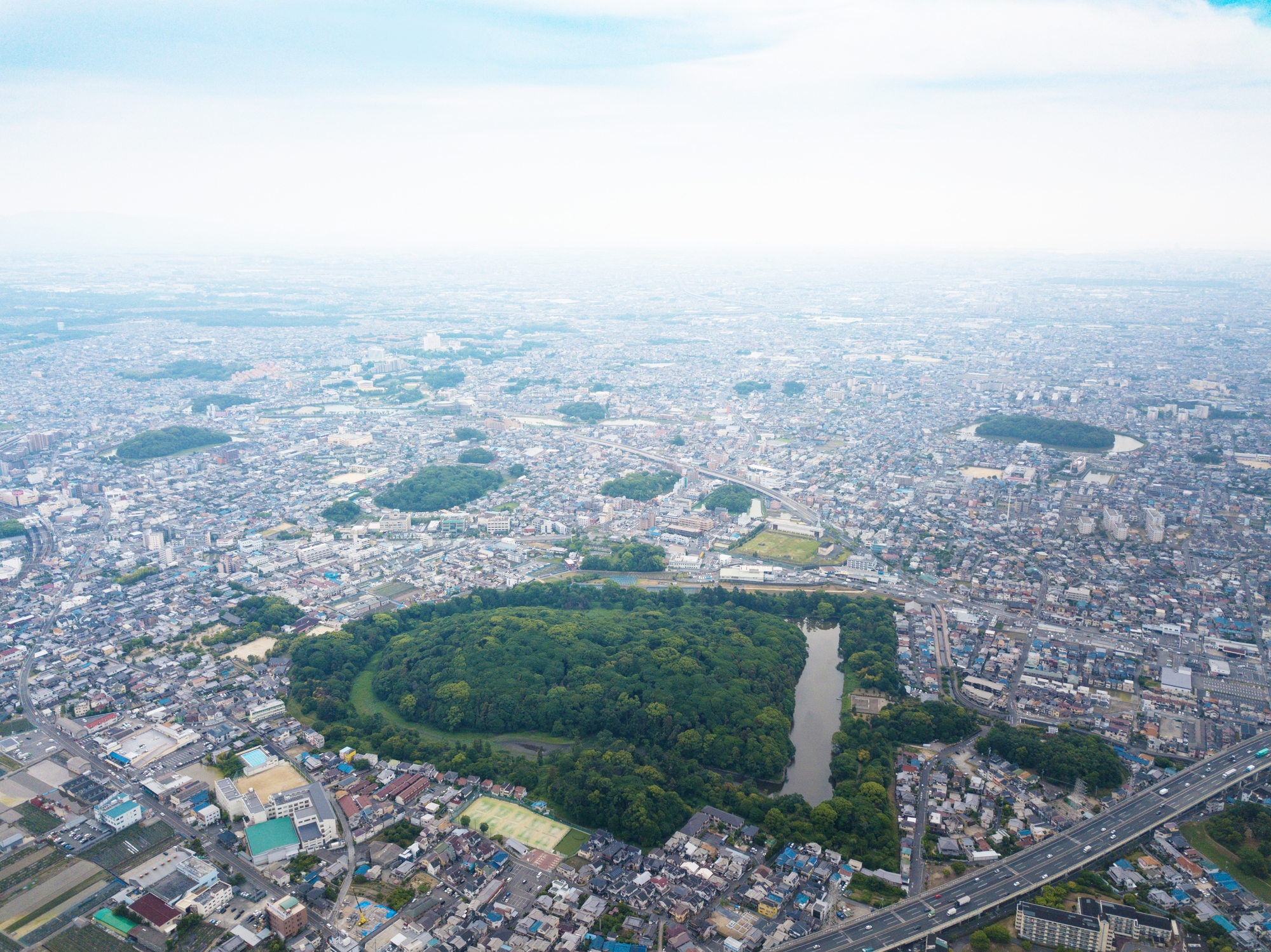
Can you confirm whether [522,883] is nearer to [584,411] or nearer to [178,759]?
[178,759]

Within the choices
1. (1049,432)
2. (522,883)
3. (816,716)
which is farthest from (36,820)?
(1049,432)

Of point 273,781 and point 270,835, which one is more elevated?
point 270,835

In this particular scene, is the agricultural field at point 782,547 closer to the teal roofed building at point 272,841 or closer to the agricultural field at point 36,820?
the teal roofed building at point 272,841

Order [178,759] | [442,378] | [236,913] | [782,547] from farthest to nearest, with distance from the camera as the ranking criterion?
[442,378]
[782,547]
[178,759]
[236,913]

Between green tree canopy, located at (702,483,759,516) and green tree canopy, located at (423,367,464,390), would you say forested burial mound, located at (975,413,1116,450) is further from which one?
green tree canopy, located at (423,367,464,390)

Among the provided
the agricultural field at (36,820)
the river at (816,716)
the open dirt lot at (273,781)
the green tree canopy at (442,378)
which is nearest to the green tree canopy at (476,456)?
the green tree canopy at (442,378)

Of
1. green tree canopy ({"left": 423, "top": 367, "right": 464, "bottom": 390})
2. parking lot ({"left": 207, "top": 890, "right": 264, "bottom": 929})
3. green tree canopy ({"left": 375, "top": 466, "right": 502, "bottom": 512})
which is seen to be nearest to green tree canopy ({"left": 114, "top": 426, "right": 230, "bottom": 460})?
green tree canopy ({"left": 375, "top": 466, "right": 502, "bottom": 512})
